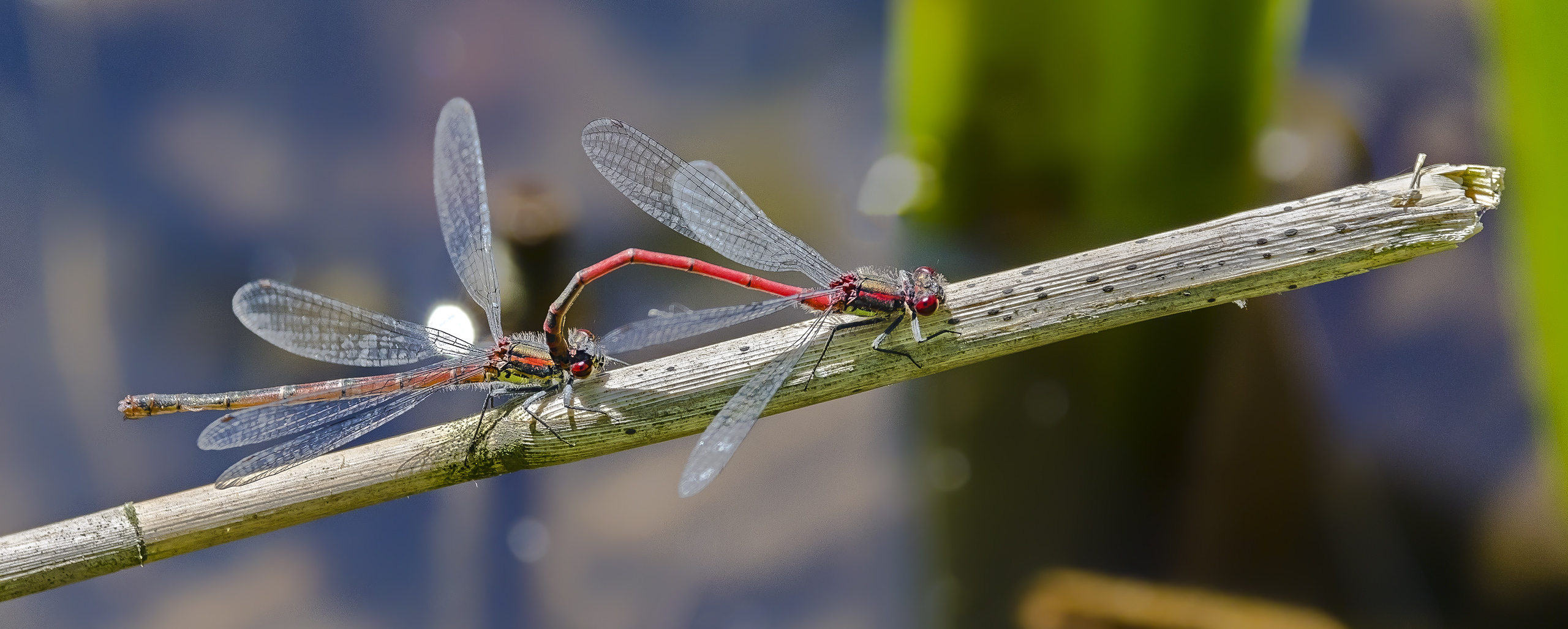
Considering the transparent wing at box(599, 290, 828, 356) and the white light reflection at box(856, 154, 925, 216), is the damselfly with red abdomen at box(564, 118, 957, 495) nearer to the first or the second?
the transparent wing at box(599, 290, 828, 356)

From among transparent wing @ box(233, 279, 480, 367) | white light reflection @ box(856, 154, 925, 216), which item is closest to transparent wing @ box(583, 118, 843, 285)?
transparent wing @ box(233, 279, 480, 367)

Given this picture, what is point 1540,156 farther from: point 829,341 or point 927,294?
point 829,341

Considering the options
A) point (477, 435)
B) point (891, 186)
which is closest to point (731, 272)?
point (477, 435)

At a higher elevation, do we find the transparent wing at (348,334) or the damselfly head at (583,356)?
the transparent wing at (348,334)

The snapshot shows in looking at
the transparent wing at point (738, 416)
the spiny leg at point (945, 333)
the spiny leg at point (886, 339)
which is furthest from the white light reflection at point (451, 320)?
the spiny leg at point (945, 333)

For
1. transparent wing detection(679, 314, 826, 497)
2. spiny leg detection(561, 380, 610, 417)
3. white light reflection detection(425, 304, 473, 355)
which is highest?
white light reflection detection(425, 304, 473, 355)

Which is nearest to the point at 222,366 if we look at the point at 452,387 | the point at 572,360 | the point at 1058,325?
the point at 452,387

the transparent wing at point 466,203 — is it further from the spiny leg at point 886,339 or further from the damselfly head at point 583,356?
the spiny leg at point 886,339
